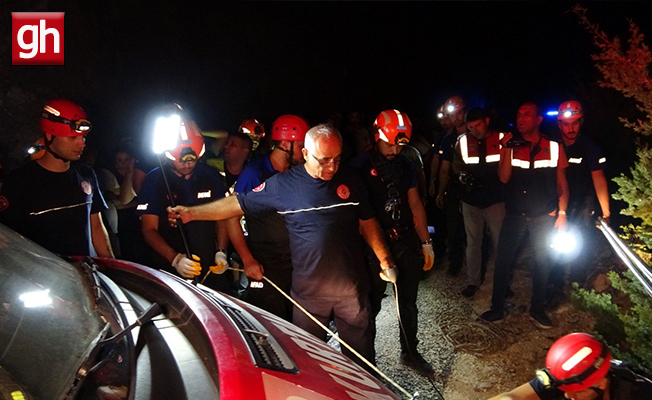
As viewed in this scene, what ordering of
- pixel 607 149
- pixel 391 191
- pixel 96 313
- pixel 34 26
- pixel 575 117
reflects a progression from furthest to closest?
pixel 34 26
pixel 607 149
pixel 575 117
pixel 391 191
pixel 96 313

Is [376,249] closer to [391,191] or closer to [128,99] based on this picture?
[391,191]

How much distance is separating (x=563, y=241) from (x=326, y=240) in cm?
310

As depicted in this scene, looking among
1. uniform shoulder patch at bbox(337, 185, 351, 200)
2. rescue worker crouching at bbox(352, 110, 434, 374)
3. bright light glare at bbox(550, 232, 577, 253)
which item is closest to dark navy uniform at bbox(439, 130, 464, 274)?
bright light glare at bbox(550, 232, 577, 253)

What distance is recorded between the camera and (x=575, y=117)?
5406 millimetres

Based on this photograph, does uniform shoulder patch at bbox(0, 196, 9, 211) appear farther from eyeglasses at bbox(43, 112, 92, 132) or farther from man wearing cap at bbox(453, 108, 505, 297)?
man wearing cap at bbox(453, 108, 505, 297)

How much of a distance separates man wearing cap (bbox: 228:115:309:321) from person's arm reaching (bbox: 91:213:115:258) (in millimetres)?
1109

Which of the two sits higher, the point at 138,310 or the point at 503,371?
the point at 138,310

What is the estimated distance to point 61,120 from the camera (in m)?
3.79

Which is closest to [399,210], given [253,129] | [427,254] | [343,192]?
[427,254]

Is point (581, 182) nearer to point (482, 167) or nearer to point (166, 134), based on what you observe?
point (482, 167)

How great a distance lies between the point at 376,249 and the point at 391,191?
2.22 feet

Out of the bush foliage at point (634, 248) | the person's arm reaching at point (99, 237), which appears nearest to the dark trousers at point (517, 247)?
the bush foliage at point (634, 248)

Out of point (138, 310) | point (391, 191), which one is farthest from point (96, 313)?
point (391, 191)

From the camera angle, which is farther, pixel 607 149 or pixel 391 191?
pixel 607 149
